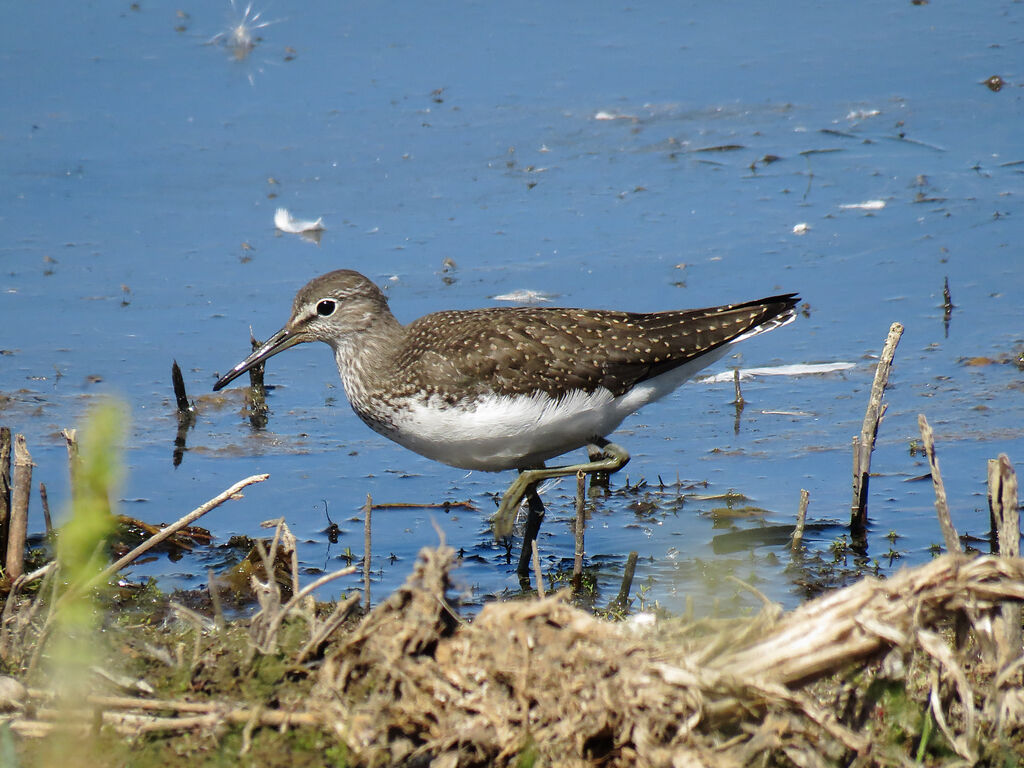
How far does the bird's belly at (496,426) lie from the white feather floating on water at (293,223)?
3895 mm

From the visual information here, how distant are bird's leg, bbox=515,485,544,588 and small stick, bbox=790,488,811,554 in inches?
48.4

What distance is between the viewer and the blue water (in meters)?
7.30

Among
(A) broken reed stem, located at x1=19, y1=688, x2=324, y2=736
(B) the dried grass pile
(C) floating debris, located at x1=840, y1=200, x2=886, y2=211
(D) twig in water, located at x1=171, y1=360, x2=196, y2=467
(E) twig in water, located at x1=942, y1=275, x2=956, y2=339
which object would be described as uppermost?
(C) floating debris, located at x1=840, y1=200, x2=886, y2=211

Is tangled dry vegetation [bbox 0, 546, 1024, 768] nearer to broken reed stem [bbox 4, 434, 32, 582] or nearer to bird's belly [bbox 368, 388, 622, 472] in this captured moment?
broken reed stem [bbox 4, 434, 32, 582]

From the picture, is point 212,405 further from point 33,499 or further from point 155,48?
point 155,48

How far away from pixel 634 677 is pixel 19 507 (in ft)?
9.18

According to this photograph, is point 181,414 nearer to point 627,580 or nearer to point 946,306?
point 627,580

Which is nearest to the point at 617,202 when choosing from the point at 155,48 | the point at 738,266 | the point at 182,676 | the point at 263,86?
the point at 738,266

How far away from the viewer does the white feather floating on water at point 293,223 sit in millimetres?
10227

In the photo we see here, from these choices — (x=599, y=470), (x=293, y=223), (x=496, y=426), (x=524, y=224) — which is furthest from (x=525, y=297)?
(x=496, y=426)

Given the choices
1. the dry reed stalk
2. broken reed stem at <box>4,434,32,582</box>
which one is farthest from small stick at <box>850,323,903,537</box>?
broken reed stem at <box>4,434,32,582</box>

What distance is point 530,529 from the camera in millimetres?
6621

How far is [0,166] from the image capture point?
11.0 m

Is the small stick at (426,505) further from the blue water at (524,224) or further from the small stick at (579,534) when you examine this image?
the small stick at (579,534)
